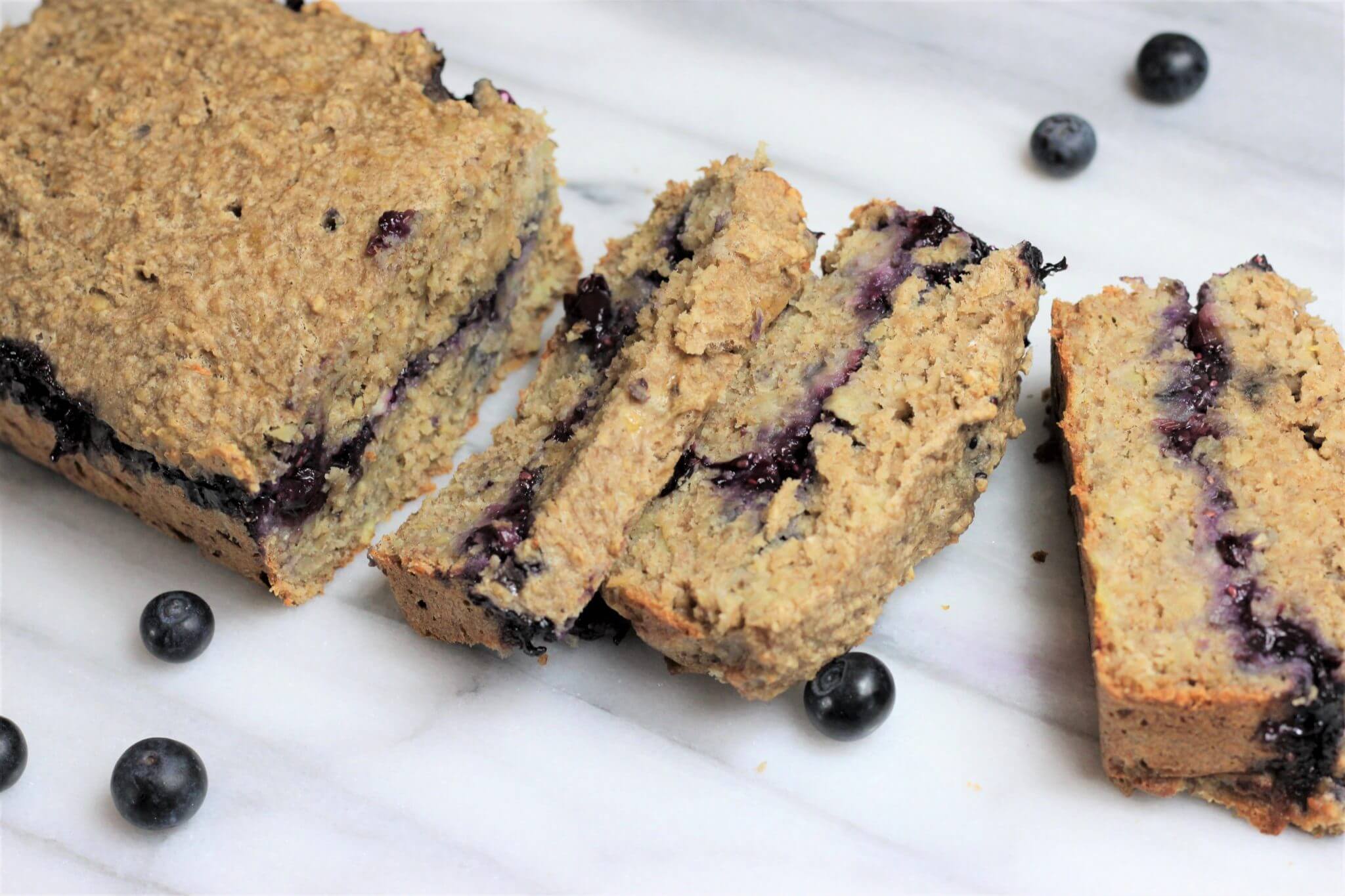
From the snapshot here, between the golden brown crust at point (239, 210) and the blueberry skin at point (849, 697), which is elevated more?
the golden brown crust at point (239, 210)

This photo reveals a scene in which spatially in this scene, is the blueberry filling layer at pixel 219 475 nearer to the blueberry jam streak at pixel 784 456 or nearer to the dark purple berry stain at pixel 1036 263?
the blueberry jam streak at pixel 784 456

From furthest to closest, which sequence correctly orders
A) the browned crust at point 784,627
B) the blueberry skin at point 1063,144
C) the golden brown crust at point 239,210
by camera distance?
the blueberry skin at point 1063,144 → the golden brown crust at point 239,210 → the browned crust at point 784,627

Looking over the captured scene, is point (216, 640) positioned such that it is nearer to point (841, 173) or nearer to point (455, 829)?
point (455, 829)

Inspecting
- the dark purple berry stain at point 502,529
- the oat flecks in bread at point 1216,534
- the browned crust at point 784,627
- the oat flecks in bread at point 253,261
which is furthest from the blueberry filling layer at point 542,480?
the oat flecks in bread at point 1216,534

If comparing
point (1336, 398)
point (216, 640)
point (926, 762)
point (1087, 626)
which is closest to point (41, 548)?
point (216, 640)

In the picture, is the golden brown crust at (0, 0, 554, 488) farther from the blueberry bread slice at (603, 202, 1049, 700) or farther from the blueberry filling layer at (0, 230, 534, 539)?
the blueberry bread slice at (603, 202, 1049, 700)

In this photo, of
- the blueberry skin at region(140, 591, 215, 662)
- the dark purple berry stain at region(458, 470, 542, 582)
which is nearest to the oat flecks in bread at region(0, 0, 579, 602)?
the blueberry skin at region(140, 591, 215, 662)
